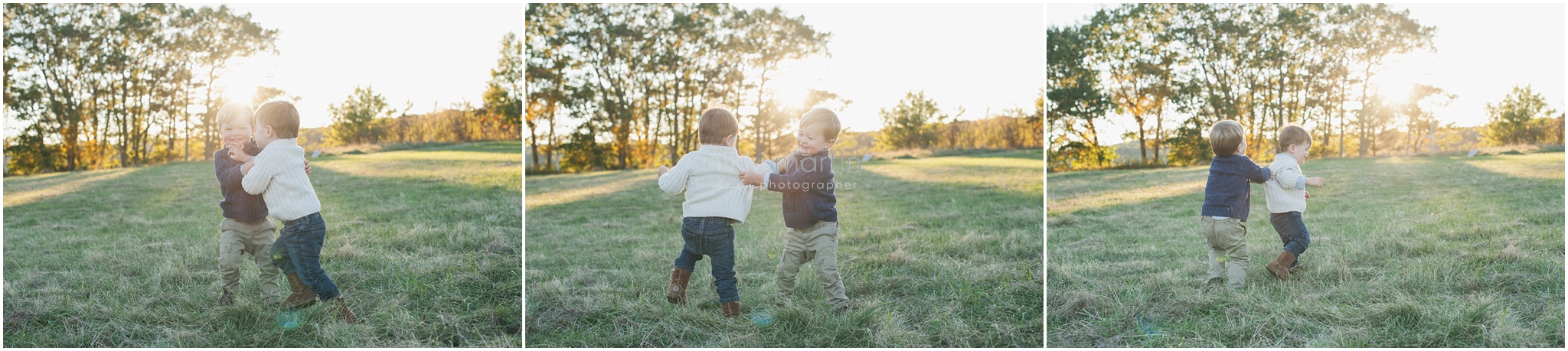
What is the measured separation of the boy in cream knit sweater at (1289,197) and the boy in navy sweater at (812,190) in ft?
5.72

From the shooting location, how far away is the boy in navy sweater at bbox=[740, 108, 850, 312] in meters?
2.63

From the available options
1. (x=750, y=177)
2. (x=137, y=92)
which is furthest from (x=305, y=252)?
(x=137, y=92)

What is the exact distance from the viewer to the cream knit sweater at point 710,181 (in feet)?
8.63

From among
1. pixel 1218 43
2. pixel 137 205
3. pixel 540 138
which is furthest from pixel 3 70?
pixel 1218 43

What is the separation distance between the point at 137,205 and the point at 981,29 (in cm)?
532

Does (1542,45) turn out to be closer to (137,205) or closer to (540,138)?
(540,138)

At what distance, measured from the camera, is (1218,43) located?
5652mm

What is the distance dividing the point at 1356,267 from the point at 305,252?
4008mm

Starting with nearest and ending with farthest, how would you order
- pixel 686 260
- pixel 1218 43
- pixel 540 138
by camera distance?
1. pixel 686 260
2. pixel 1218 43
3. pixel 540 138

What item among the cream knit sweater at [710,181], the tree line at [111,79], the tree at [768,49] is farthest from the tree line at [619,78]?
the cream knit sweater at [710,181]

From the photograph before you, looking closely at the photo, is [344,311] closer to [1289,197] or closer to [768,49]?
[768,49]

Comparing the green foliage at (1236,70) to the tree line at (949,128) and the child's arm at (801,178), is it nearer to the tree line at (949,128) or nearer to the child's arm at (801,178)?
the tree line at (949,128)

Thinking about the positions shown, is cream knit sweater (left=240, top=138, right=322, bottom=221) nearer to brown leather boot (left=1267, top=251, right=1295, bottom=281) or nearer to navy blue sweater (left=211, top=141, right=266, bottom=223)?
navy blue sweater (left=211, top=141, right=266, bottom=223)

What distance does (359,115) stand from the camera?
503 cm
